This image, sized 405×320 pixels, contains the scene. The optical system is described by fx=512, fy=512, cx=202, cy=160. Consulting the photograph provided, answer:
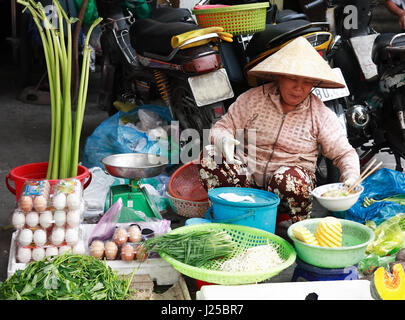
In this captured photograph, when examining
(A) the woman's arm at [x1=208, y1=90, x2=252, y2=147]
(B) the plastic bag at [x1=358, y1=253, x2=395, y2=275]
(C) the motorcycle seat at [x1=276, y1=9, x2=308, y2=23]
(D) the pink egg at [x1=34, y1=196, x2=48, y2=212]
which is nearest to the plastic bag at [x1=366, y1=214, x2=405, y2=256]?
(B) the plastic bag at [x1=358, y1=253, x2=395, y2=275]

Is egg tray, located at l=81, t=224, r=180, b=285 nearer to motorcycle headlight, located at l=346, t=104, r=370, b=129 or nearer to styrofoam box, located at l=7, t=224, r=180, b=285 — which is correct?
styrofoam box, located at l=7, t=224, r=180, b=285

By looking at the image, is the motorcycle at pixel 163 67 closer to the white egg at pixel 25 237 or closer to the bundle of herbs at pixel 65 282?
the white egg at pixel 25 237

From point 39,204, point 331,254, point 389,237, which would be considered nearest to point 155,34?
point 39,204

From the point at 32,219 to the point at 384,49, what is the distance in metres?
2.71

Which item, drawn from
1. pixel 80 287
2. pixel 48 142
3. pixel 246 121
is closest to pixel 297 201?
pixel 246 121

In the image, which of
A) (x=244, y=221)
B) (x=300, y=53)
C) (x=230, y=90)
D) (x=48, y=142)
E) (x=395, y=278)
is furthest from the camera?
(x=48, y=142)

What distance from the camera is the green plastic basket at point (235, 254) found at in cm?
214

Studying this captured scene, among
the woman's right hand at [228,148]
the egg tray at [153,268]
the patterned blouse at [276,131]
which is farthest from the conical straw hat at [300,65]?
the egg tray at [153,268]

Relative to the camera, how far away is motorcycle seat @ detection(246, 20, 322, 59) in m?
3.44

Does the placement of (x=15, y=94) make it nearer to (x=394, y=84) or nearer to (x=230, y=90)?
(x=230, y=90)

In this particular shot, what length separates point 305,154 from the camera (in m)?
3.01

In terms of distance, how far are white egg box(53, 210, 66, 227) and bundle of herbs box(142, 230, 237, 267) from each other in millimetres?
405

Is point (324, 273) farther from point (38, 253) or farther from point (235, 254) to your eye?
point (38, 253)
